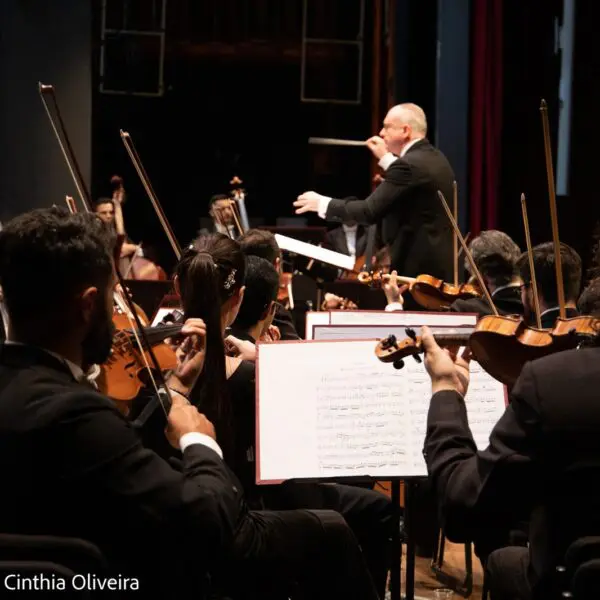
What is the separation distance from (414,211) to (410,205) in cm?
4

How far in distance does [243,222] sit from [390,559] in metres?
3.78

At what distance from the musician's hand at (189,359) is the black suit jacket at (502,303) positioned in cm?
194

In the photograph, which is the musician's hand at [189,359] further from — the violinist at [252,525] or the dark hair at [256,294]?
the dark hair at [256,294]

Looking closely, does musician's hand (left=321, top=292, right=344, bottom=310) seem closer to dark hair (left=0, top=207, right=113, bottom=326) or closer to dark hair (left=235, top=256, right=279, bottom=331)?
dark hair (left=235, top=256, right=279, bottom=331)

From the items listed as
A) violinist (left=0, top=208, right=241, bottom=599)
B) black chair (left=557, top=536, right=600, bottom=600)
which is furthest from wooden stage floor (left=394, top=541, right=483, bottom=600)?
violinist (left=0, top=208, right=241, bottom=599)

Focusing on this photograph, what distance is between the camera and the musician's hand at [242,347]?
276cm

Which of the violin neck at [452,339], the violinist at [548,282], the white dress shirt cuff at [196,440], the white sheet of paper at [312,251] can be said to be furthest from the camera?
the white sheet of paper at [312,251]

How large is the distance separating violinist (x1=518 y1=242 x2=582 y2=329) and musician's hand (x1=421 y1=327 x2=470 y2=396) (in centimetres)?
120

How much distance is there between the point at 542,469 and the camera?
1751 millimetres

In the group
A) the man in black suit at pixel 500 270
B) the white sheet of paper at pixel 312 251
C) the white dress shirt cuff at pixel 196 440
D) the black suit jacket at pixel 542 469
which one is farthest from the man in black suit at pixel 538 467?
the white sheet of paper at pixel 312 251

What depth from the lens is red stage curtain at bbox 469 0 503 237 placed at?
22.2ft

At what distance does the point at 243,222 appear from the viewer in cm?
644

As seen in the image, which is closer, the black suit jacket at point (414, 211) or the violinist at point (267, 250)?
the violinist at point (267, 250)

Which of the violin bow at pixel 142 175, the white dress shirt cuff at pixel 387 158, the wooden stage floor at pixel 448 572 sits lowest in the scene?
the wooden stage floor at pixel 448 572
